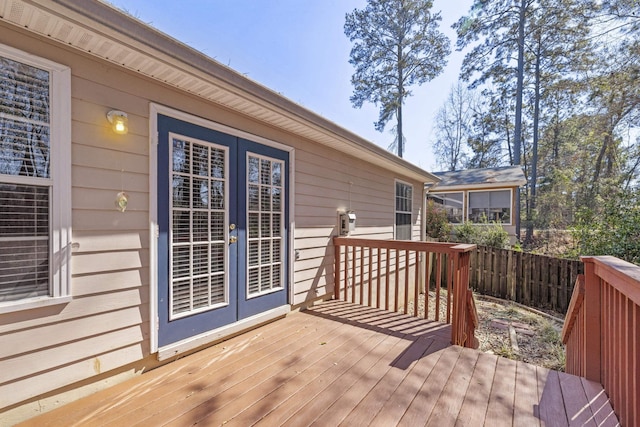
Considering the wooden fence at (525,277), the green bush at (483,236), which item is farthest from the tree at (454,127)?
the wooden fence at (525,277)

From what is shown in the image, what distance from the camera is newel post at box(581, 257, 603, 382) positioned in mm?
2088

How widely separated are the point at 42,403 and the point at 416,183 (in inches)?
289

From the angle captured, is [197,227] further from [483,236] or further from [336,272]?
[483,236]

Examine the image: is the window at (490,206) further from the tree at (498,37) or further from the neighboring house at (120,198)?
the neighboring house at (120,198)

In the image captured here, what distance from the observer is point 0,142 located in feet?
5.25

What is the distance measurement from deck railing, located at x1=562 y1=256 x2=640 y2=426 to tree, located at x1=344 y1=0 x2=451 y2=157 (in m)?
12.4

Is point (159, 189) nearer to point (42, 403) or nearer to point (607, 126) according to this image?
point (42, 403)

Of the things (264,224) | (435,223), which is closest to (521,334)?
(264,224)

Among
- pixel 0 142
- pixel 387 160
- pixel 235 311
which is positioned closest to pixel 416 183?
pixel 387 160

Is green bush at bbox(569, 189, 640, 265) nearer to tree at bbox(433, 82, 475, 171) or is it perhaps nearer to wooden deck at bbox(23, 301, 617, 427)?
wooden deck at bbox(23, 301, 617, 427)

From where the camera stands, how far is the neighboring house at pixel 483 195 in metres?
A: 10.9

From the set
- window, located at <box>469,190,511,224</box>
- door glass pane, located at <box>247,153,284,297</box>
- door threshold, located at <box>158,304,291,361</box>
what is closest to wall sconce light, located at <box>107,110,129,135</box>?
door glass pane, located at <box>247,153,284,297</box>

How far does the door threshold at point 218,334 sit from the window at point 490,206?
397 inches

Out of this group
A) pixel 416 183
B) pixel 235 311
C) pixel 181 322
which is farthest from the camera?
pixel 416 183
